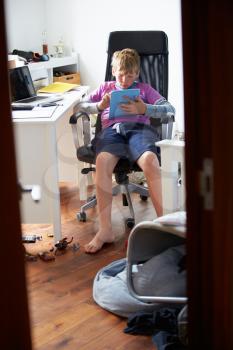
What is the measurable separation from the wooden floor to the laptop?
2.66 ft

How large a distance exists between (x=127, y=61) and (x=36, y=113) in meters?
0.65

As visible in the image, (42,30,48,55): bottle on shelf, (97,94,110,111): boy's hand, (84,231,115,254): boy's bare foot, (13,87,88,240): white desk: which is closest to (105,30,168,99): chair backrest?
(97,94,110,111): boy's hand

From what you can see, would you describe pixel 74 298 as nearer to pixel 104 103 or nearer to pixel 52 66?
pixel 104 103

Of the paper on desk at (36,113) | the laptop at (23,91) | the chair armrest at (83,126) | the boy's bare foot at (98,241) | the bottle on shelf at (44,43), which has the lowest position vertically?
the boy's bare foot at (98,241)

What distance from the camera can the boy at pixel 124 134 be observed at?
2.94 m

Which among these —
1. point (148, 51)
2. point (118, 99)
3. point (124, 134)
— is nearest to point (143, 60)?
point (148, 51)

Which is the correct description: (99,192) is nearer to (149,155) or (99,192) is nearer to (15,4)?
(149,155)

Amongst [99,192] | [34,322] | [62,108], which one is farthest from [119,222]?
[34,322]

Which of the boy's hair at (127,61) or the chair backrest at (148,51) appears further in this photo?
the chair backrest at (148,51)

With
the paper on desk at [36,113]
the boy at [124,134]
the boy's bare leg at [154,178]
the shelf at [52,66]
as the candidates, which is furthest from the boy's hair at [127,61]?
the shelf at [52,66]

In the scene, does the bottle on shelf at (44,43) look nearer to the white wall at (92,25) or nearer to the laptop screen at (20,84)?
the white wall at (92,25)

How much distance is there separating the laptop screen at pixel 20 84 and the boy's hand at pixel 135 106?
70 cm

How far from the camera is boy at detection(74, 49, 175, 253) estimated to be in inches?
116

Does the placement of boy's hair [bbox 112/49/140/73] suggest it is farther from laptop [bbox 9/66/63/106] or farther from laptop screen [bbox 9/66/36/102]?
laptop screen [bbox 9/66/36/102]
